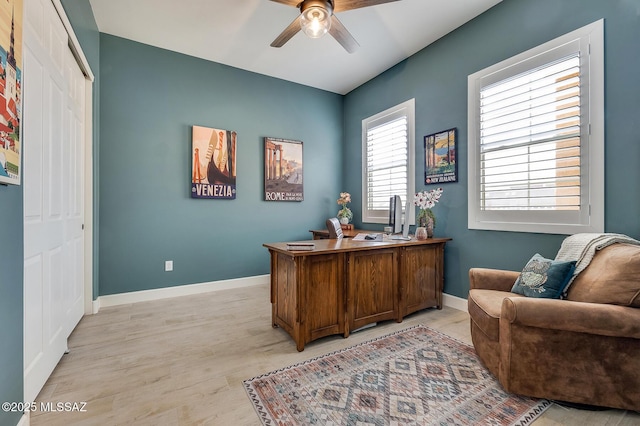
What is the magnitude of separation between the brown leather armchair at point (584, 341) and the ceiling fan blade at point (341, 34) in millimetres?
2393

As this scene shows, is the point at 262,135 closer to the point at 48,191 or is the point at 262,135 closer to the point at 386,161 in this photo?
the point at 386,161

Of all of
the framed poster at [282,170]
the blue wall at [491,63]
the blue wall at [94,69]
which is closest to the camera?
the blue wall at [491,63]

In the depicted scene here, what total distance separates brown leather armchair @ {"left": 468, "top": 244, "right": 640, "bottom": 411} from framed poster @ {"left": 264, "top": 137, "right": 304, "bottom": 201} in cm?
332

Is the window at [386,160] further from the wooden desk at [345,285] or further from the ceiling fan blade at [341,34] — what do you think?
the ceiling fan blade at [341,34]

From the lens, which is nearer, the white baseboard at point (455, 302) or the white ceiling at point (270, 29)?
the white ceiling at point (270, 29)

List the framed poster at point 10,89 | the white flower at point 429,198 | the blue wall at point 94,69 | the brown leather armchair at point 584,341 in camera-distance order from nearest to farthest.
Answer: the framed poster at point 10,89 < the brown leather armchair at point 584,341 < the blue wall at point 94,69 < the white flower at point 429,198

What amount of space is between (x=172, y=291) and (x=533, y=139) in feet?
14.3

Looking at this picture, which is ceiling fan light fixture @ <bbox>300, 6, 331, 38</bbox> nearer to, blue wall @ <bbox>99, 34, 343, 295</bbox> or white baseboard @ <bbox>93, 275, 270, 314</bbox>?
blue wall @ <bbox>99, 34, 343, 295</bbox>

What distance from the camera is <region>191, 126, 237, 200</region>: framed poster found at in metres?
3.78

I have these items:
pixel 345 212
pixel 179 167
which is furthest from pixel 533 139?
pixel 179 167

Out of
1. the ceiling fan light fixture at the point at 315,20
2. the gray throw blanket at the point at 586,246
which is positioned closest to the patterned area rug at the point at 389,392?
the gray throw blanket at the point at 586,246

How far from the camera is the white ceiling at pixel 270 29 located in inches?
113

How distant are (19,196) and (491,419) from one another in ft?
8.88

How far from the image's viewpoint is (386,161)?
165 inches
